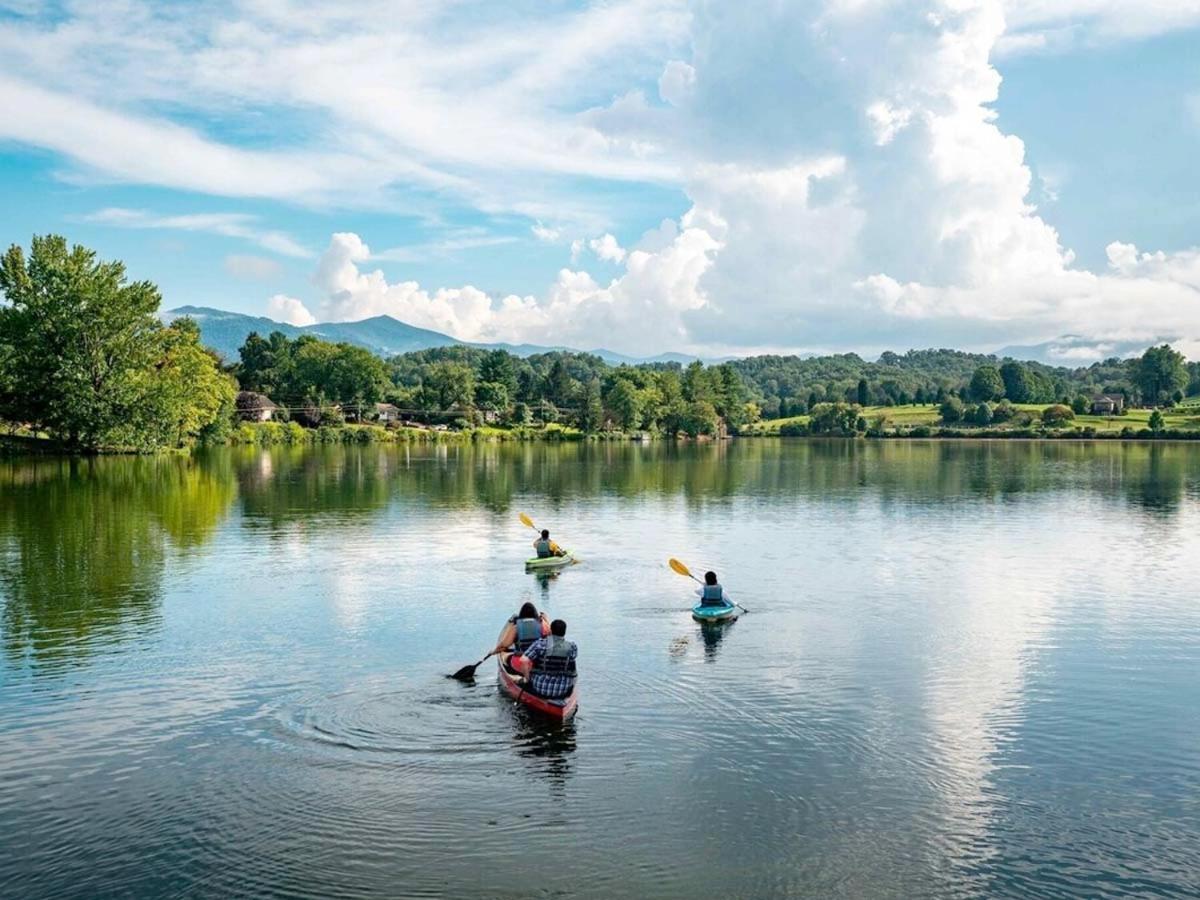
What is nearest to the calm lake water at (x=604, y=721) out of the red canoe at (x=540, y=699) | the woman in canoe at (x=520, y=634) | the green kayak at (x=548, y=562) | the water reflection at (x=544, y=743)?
the water reflection at (x=544, y=743)

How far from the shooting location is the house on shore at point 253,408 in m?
166

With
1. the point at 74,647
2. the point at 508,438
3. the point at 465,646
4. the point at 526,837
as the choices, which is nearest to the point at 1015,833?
the point at 526,837

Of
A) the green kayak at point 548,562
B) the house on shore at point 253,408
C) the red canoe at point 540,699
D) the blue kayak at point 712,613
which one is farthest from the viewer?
the house on shore at point 253,408

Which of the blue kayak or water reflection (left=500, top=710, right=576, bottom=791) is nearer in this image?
water reflection (left=500, top=710, right=576, bottom=791)

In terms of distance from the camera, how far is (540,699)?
798 inches

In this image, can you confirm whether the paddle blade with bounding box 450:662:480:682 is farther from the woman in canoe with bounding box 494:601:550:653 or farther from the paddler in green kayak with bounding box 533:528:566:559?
the paddler in green kayak with bounding box 533:528:566:559

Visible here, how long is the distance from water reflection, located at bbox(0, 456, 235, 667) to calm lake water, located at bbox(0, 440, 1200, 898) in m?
0.27

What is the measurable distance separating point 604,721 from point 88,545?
31.3 metres

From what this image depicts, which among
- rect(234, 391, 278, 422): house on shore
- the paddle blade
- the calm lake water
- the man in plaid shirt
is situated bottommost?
the calm lake water

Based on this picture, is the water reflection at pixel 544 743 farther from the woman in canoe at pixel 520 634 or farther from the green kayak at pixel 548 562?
the green kayak at pixel 548 562

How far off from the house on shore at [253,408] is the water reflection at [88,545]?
273ft

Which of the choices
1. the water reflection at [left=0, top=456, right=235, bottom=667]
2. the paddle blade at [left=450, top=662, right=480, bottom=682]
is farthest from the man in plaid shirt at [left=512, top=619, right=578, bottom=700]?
the water reflection at [left=0, top=456, right=235, bottom=667]

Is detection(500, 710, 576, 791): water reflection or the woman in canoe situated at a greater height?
the woman in canoe

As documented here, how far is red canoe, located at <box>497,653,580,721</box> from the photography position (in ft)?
65.4
